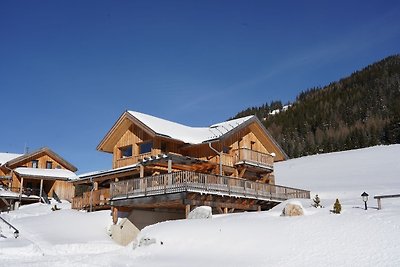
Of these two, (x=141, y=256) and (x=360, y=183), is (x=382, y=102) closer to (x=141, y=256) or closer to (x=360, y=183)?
(x=360, y=183)

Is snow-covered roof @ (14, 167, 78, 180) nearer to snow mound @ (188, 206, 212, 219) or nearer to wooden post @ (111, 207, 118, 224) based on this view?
wooden post @ (111, 207, 118, 224)

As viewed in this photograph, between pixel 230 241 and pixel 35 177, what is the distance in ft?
110

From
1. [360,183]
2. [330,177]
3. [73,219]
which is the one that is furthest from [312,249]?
[330,177]

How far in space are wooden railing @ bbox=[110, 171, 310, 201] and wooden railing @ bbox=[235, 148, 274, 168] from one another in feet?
12.3

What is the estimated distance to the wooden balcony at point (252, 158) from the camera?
3228 centimetres

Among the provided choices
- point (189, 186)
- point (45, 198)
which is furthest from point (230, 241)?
point (45, 198)

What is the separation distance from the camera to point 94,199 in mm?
30984

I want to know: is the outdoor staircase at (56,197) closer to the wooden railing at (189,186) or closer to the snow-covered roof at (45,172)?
the snow-covered roof at (45,172)

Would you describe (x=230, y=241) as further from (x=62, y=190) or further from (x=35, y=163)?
(x=35, y=163)

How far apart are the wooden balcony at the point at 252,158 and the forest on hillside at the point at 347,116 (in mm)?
43467

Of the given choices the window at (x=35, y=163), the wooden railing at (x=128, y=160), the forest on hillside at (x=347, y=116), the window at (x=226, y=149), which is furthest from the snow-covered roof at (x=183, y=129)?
the forest on hillside at (x=347, y=116)

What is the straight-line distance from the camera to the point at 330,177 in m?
47.5

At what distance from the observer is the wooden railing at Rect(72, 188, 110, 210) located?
30.2 meters

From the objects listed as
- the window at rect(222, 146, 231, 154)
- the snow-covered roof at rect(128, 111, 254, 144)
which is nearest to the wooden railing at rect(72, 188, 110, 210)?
the snow-covered roof at rect(128, 111, 254, 144)
